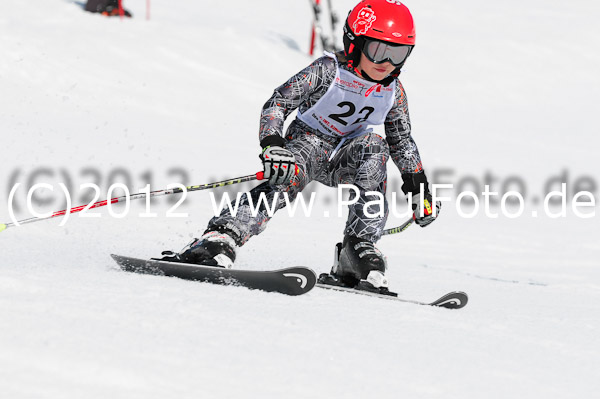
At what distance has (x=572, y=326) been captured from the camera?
12.3 ft

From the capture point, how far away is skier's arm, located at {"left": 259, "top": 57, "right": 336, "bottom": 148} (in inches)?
160

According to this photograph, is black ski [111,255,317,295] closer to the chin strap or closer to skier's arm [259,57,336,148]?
skier's arm [259,57,336,148]

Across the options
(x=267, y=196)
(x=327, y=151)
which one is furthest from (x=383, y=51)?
(x=267, y=196)

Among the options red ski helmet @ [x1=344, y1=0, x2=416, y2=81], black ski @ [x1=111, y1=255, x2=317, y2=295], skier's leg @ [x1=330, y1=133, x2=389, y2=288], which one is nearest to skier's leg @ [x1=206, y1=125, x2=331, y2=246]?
skier's leg @ [x1=330, y1=133, x2=389, y2=288]

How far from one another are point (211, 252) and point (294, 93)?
3.24 ft

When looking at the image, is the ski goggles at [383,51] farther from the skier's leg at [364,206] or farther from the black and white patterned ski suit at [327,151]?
the skier's leg at [364,206]

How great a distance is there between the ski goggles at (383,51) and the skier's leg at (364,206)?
0.44 metres

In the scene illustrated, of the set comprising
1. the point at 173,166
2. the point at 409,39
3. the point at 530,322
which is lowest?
the point at 173,166

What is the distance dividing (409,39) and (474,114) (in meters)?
12.5

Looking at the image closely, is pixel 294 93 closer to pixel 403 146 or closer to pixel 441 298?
pixel 403 146

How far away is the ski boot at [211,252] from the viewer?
12.3ft

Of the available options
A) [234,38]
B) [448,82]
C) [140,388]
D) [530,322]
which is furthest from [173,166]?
[448,82]

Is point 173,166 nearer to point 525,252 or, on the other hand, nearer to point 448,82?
point 525,252

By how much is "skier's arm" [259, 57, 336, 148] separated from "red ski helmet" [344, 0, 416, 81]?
0.49 feet
